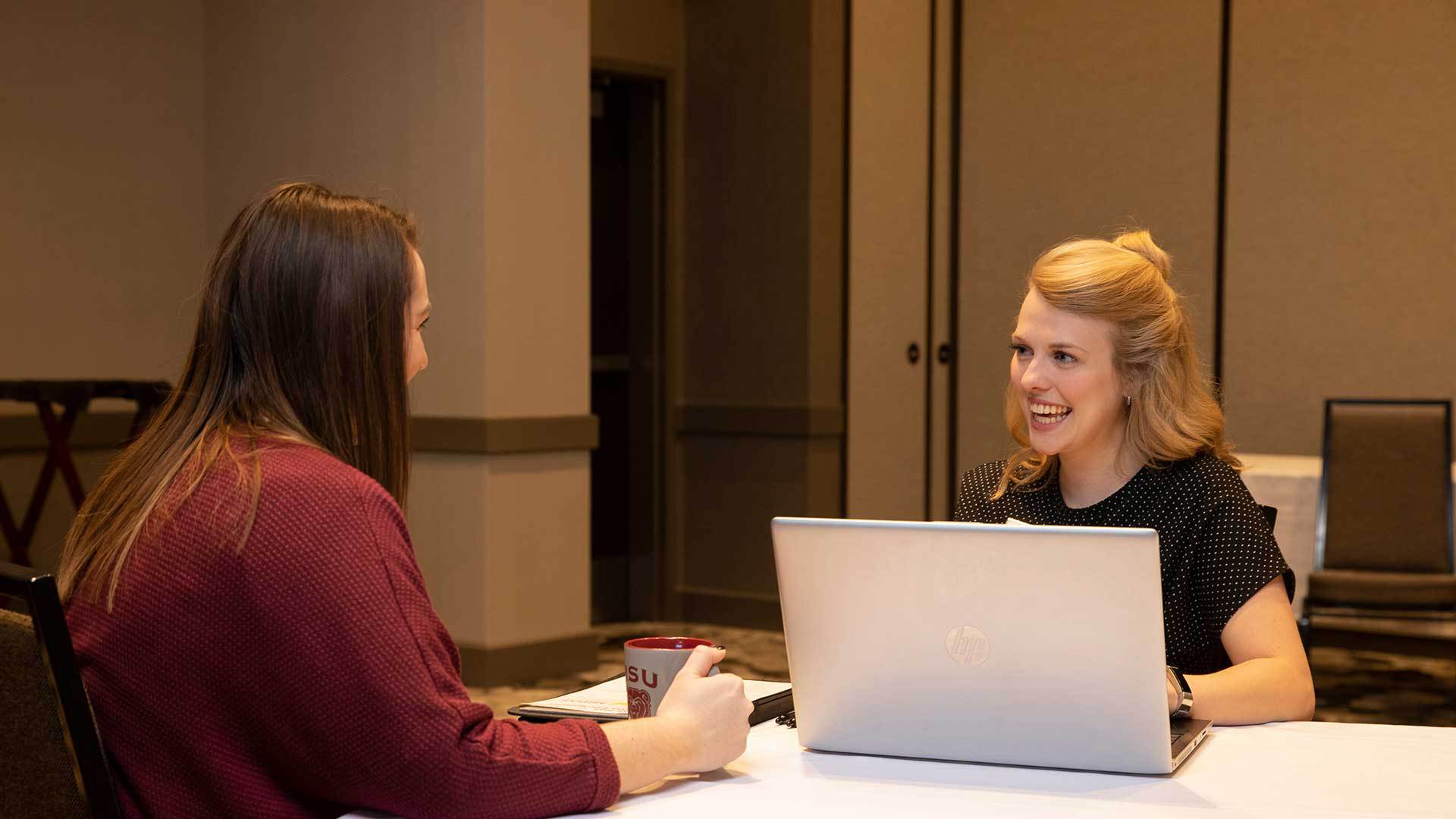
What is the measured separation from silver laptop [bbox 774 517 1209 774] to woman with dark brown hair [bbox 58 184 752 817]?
0.43 ft

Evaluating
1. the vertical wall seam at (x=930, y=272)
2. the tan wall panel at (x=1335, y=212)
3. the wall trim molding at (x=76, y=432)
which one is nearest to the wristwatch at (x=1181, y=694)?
the wall trim molding at (x=76, y=432)

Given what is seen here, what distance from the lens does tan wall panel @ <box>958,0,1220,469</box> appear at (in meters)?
6.93

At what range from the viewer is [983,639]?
4.82 ft

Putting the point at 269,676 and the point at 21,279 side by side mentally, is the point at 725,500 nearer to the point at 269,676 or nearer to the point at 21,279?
the point at 21,279

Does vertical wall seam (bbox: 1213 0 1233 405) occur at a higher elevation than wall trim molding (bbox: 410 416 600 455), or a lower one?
higher

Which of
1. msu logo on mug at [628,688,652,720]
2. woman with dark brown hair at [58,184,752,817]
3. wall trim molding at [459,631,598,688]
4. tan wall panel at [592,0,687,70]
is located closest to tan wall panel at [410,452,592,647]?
wall trim molding at [459,631,598,688]

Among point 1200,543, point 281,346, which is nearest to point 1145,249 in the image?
point 1200,543

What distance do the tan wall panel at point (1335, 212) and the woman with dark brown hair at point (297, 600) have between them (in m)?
5.81

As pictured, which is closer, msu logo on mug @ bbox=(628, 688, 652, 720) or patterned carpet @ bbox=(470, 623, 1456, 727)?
msu logo on mug @ bbox=(628, 688, 652, 720)

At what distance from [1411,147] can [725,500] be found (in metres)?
3.47

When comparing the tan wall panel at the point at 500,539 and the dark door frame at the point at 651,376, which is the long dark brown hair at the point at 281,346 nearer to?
the tan wall panel at the point at 500,539

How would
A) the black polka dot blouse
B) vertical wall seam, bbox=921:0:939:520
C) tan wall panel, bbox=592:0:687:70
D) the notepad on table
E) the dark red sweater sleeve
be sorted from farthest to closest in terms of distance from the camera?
1. vertical wall seam, bbox=921:0:939:520
2. tan wall panel, bbox=592:0:687:70
3. the black polka dot blouse
4. the notepad on table
5. the dark red sweater sleeve

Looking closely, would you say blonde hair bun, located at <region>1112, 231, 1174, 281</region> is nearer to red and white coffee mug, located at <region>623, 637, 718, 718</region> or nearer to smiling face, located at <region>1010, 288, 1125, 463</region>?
smiling face, located at <region>1010, 288, 1125, 463</region>

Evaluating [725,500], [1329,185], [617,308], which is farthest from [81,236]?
→ [1329,185]
